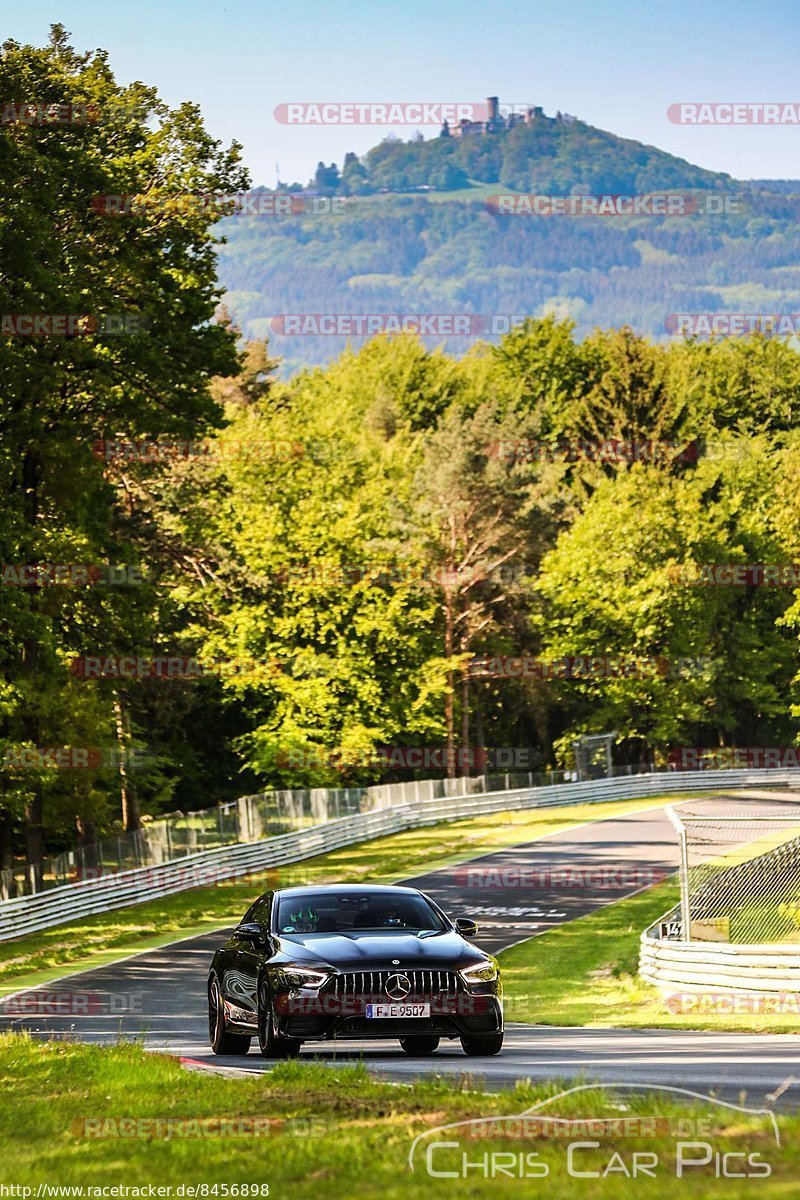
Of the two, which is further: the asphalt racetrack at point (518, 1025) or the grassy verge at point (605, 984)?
the grassy verge at point (605, 984)

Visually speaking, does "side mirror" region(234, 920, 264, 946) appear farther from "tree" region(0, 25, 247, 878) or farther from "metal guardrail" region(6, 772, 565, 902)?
"metal guardrail" region(6, 772, 565, 902)

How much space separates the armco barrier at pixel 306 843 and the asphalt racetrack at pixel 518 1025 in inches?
158

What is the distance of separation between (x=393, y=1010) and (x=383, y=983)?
0.71 feet

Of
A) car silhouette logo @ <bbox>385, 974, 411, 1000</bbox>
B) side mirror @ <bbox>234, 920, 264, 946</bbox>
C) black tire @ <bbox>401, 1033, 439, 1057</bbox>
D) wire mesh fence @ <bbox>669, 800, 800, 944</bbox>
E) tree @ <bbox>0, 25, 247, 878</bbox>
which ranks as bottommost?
wire mesh fence @ <bbox>669, 800, 800, 944</bbox>

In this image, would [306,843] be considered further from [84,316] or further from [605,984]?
[605,984]

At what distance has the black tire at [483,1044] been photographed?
13375mm

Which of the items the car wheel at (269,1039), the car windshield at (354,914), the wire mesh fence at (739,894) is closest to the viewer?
the car wheel at (269,1039)

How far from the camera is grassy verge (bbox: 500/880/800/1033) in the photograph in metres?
19.7

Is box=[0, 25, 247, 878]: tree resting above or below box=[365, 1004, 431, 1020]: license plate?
above

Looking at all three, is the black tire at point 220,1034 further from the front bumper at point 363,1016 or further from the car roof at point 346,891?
the front bumper at point 363,1016

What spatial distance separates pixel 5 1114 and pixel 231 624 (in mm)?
54639
